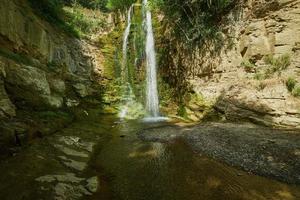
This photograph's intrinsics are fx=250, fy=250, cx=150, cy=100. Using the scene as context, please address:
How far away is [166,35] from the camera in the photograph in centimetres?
1753

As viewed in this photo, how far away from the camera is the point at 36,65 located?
37.7 feet

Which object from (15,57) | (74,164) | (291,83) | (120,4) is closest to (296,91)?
(291,83)

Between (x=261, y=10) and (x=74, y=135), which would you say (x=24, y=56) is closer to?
(x=74, y=135)

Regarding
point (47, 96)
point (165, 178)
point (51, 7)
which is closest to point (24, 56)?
point (47, 96)

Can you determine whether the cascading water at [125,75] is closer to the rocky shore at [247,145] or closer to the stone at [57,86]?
the stone at [57,86]

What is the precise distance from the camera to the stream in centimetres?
513

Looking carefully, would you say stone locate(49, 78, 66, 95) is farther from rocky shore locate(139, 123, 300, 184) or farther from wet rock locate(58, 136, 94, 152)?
rocky shore locate(139, 123, 300, 184)

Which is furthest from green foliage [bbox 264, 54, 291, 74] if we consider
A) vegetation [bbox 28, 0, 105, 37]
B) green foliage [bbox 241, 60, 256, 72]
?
vegetation [bbox 28, 0, 105, 37]

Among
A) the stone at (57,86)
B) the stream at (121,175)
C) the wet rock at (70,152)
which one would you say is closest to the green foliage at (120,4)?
the stone at (57,86)

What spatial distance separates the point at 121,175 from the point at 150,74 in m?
12.0

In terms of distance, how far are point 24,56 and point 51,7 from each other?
6561mm

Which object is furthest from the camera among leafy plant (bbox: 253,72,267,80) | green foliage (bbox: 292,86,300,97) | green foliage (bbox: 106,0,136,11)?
green foliage (bbox: 106,0,136,11)

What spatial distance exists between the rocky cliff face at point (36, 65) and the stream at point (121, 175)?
1511 mm

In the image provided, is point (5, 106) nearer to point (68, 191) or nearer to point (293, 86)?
point (68, 191)
